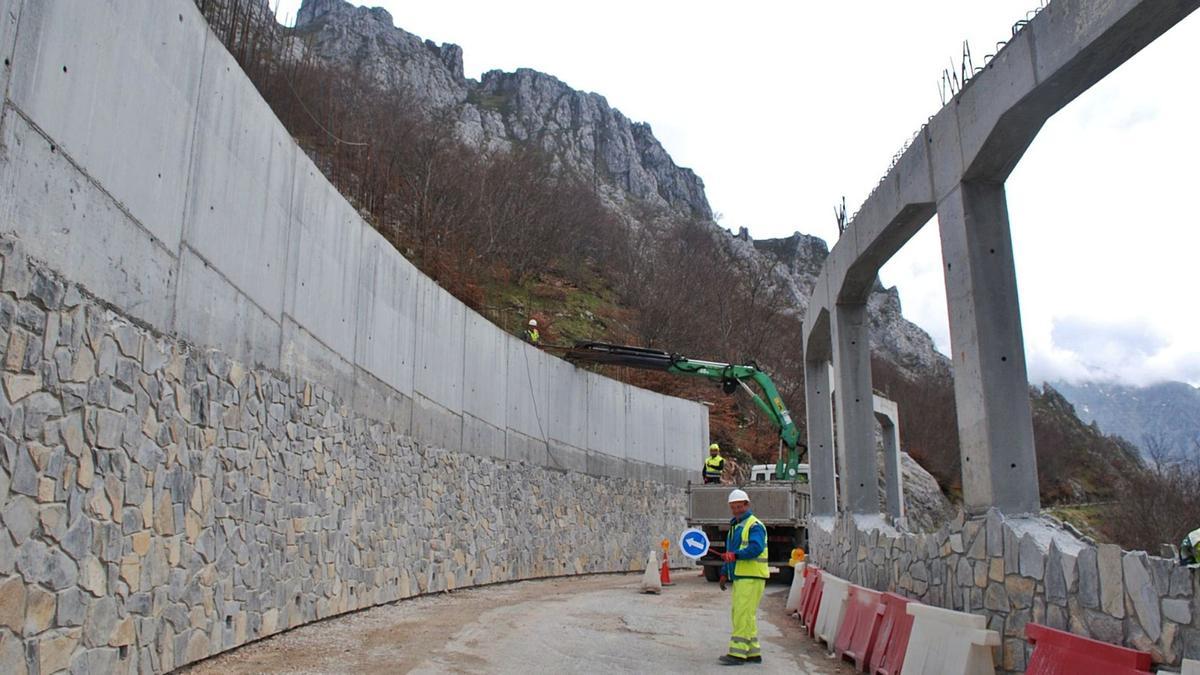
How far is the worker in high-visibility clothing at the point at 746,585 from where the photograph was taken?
349 inches

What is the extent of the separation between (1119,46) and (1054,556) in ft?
12.9

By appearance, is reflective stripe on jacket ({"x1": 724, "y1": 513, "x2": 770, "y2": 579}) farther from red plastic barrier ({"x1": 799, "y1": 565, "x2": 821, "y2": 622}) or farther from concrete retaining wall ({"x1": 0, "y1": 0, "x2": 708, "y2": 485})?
concrete retaining wall ({"x1": 0, "y1": 0, "x2": 708, "y2": 485})

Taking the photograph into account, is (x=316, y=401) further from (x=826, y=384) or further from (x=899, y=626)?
(x=826, y=384)

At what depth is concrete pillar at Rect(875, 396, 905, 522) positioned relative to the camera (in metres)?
26.5

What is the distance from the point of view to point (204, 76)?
756cm

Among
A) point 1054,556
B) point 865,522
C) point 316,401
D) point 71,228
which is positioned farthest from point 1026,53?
A: point 316,401

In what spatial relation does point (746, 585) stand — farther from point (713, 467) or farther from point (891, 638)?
point (713, 467)

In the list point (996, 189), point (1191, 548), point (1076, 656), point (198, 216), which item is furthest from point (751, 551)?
point (198, 216)

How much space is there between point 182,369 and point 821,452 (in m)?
12.5

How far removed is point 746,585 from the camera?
9.05 metres

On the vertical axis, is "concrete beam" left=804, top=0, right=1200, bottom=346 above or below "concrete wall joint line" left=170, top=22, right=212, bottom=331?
above

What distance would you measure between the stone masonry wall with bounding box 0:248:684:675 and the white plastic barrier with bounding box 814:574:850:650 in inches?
232

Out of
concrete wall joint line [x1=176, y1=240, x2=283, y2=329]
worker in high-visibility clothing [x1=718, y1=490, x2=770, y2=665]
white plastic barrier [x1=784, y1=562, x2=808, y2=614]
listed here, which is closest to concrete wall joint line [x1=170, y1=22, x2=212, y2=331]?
Result: concrete wall joint line [x1=176, y1=240, x2=283, y2=329]

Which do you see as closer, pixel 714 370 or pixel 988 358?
pixel 988 358
